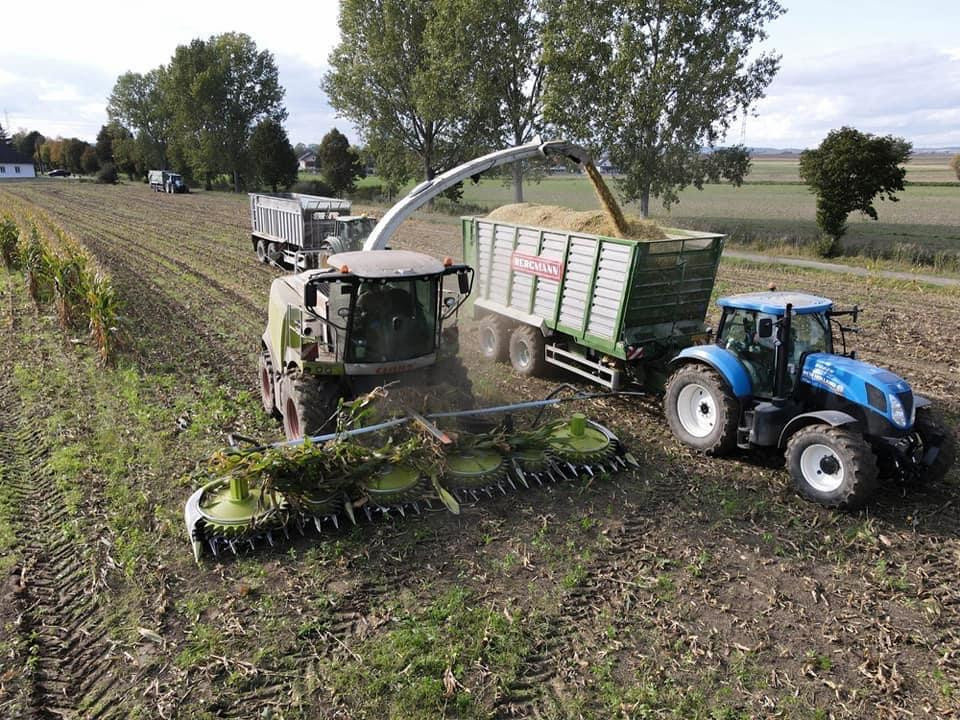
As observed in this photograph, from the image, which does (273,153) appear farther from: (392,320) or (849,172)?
(392,320)

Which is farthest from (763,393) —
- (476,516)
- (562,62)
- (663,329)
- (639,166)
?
(562,62)

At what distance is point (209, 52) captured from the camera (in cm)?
5959

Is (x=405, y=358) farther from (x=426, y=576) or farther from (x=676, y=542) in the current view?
(x=676, y=542)

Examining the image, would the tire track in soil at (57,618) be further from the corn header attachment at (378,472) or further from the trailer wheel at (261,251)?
the trailer wheel at (261,251)

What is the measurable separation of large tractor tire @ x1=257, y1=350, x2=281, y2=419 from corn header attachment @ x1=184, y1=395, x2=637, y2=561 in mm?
1866

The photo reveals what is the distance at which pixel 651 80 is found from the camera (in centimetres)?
2608

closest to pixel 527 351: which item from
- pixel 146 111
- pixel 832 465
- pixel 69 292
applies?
pixel 832 465

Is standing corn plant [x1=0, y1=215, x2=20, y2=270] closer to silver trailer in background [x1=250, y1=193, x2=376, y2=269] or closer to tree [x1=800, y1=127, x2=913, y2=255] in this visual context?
silver trailer in background [x1=250, y1=193, x2=376, y2=269]

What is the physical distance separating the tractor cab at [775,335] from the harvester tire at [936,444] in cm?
126

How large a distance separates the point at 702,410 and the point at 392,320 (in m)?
4.08

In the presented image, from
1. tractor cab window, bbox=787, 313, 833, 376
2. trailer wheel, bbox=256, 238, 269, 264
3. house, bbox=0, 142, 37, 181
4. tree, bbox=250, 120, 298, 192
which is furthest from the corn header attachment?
house, bbox=0, 142, 37, 181

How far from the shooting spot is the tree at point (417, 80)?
32.7m

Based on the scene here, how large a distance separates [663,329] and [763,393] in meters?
2.22

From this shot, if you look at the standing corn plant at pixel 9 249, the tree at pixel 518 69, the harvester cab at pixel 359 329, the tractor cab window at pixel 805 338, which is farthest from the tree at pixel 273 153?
the tractor cab window at pixel 805 338
